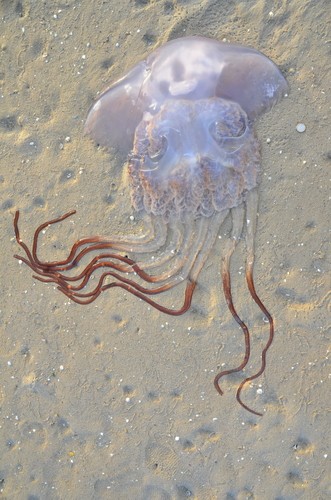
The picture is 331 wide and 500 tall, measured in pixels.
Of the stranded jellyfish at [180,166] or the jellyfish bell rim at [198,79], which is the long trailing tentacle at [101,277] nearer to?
the stranded jellyfish at [180,166]

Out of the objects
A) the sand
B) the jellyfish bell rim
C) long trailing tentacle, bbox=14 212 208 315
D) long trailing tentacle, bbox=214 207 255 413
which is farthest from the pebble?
long trailing tentacle, bbox=14 212 208 315

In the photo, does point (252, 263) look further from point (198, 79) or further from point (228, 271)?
point (198, 79)

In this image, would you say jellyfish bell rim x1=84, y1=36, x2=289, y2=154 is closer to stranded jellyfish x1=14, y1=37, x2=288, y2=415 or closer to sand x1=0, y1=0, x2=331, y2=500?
stranded jellyfish x1=14, y1=37, x2=288, y2=415

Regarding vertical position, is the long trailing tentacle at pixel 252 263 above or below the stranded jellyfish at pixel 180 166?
below

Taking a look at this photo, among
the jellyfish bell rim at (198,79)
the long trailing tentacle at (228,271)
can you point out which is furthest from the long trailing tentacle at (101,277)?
the jellyfish bell rim at (198,79)

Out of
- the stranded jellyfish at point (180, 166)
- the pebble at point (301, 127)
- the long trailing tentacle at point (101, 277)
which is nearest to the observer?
the stranded jellyfish at point (180, 166)

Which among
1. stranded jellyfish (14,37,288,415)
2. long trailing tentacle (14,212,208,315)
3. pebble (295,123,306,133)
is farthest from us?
long trailing tentacle (14,212,208,315)
